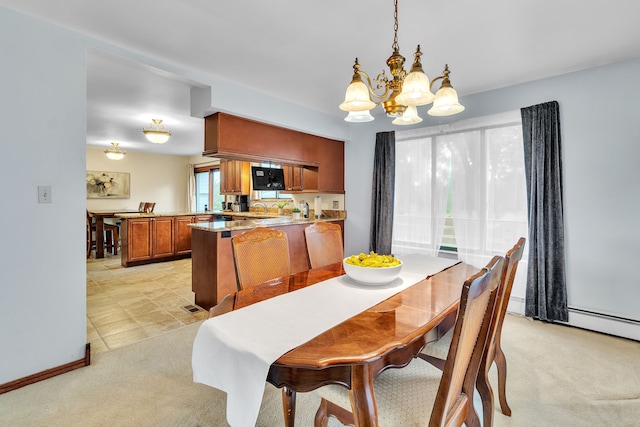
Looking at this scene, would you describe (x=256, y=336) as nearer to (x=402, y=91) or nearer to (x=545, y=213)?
(x=402, y=91)

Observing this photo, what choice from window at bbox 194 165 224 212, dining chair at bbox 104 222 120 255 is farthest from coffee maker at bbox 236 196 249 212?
dining chair at bbox 104 222 120 255

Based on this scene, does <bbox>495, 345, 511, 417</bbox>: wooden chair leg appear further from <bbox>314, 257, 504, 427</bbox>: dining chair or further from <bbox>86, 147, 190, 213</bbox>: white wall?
<bbox>86, 147, 190, 213</bbox>: white wall

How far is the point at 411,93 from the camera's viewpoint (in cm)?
145

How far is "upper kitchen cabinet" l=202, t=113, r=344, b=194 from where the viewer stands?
3.20 meters

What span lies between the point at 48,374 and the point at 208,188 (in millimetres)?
6707

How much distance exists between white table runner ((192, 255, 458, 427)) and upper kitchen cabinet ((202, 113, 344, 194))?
2246 mm

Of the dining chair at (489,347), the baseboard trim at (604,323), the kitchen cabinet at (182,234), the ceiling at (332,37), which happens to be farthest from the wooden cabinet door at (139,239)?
the baseboard trim at (604,323)

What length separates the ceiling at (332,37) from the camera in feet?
6.18

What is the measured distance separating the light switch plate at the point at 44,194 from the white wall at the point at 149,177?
20.2 feet

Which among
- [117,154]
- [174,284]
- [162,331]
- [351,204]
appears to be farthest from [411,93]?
[117,154]

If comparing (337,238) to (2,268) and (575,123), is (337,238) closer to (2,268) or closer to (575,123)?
(2,268)

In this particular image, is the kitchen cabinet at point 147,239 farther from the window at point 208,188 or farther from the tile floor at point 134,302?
the window at point 208,188

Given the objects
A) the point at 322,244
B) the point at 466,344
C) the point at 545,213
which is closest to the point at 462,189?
the point at 545,213

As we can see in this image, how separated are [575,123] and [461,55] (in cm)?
135
